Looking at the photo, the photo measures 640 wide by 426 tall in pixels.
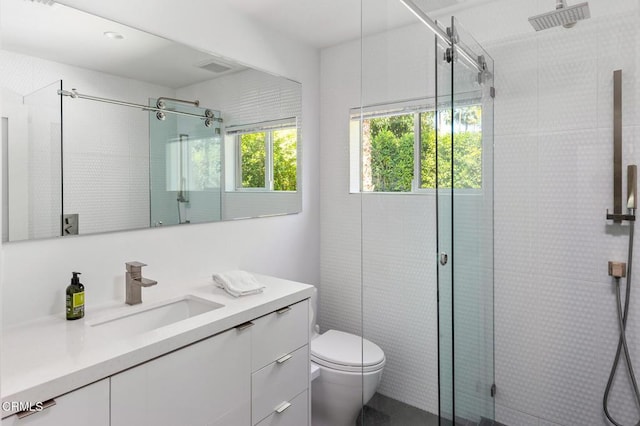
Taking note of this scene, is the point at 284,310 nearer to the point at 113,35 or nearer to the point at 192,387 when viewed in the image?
the point at 192,387

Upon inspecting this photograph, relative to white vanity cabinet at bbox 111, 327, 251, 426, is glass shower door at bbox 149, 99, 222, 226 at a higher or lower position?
higher

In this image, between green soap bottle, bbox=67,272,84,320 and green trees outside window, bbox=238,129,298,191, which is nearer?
green soap bottle, bbox=67,272,84,320

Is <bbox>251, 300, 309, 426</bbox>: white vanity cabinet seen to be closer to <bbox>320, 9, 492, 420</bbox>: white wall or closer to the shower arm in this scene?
<bbox>320, 9, 492, 420</bbox>: white wall

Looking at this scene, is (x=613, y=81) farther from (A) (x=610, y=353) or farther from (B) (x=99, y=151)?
(B) (x=99, y=151)

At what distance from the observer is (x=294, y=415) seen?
186cm

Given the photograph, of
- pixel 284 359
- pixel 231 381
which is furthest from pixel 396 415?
pixel 231 381

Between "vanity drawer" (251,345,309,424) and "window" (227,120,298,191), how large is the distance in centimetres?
100

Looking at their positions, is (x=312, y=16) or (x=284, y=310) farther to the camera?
(x=312, y=16)

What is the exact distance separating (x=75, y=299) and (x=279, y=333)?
814 mm

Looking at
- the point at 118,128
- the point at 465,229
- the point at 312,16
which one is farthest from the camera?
the point at 312,16

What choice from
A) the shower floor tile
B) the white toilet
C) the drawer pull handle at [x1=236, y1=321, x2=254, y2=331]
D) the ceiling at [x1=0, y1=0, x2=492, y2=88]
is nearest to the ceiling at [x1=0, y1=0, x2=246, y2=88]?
the ceiling at [x1=0, y1=0, x2=492, y2=88]

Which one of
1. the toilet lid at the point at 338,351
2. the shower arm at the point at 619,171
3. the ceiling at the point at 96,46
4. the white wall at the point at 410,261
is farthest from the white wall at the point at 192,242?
the shower arm at the point at 619,171

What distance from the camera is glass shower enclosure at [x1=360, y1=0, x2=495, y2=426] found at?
1.37 meters

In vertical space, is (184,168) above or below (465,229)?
above
